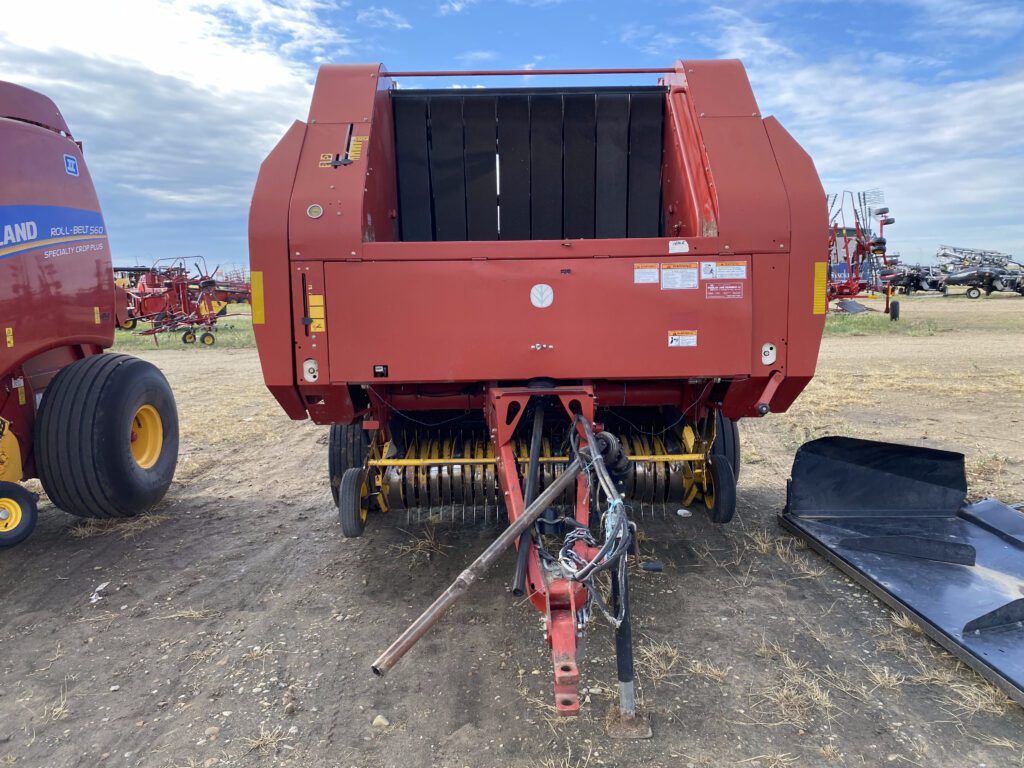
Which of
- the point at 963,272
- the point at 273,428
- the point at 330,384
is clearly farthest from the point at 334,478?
the point at 963,272

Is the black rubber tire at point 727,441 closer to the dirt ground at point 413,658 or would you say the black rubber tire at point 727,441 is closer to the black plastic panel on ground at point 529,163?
the dirt ground at point 413,658

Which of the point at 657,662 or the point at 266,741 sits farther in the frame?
the point at 657,662

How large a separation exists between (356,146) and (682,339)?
1.82 m

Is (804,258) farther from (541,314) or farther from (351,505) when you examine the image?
(351,505)

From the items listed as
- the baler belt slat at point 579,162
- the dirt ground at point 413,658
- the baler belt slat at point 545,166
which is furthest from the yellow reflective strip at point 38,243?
the baler belt slat at point 579,162

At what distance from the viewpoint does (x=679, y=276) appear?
3199 millimetres

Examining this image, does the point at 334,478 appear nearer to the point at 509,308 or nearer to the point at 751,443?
the point at 509,308

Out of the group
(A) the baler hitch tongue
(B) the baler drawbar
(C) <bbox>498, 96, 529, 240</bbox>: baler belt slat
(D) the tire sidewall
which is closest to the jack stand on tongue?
(A) the baler hitch tongue

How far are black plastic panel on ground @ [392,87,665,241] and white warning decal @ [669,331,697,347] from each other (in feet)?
4.40

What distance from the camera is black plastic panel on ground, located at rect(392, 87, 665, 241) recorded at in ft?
14.0

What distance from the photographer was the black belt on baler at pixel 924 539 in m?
2.78

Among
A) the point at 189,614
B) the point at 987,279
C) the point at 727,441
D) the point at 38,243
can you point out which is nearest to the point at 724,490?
the point at 727,441

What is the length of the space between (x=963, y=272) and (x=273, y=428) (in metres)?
31.2

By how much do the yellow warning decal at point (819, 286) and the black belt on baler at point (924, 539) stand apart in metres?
1.16
